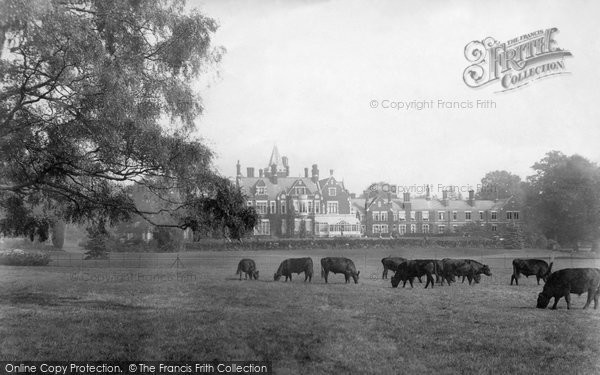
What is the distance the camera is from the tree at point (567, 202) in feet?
77.2

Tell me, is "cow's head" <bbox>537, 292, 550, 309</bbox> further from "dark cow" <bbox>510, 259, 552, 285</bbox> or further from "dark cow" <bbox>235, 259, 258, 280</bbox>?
"dark cow" <bbox>235, 259, 258, 280</bbox>

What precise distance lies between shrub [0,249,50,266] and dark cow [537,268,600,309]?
631 inches

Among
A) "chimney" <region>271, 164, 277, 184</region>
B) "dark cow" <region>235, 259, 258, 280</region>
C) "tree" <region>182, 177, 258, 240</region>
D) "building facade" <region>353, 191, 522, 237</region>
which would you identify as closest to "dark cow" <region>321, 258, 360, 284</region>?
"building facade" <region>353, 191, 522, 237</region>

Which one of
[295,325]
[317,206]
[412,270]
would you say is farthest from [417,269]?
[295,325]

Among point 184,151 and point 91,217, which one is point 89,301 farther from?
point 184,151

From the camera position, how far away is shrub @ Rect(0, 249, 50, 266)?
18109 mm

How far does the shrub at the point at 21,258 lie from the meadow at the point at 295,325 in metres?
2.99

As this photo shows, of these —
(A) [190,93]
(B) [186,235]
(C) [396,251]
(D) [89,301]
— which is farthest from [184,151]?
(C) [396,251]

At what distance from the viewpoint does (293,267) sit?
55.5 feet

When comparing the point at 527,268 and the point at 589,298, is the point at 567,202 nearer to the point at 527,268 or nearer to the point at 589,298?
the point at 527,268

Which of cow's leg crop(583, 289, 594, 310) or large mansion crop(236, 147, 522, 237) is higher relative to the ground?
large mansion crop(236, 147, 522, 237)

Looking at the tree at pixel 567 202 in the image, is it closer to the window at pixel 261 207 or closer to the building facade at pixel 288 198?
the building facade at pixel 288 198

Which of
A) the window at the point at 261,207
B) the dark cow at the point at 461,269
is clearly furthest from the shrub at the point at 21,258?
the dark cow at the point at 461,269

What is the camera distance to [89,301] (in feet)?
39.3
